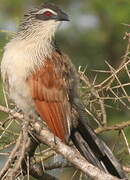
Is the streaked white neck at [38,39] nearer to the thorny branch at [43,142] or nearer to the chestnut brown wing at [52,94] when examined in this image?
the chestnut brown wing at [52,94]

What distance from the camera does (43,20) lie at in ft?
13.2

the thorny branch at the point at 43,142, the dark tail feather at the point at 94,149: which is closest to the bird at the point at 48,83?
the dark tail feather at the point at 94,149

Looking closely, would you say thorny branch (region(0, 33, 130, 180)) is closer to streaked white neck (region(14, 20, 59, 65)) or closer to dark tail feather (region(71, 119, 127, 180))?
dark tail feather (region(71, 119, 127, 180))

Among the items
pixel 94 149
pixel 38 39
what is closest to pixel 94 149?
pixel 94 149

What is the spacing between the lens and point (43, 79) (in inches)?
148

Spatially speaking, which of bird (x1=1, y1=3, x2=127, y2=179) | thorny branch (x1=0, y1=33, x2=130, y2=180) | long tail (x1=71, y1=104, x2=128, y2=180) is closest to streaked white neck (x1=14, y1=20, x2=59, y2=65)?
bird (x1=1, y1=3, x2=127, y2=179)

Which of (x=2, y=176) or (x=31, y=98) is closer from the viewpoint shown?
(x=2, y=176)

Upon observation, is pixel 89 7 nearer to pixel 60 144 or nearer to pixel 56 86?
pixel 56 86

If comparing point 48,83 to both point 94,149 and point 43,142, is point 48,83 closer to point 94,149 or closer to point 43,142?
point 94,149

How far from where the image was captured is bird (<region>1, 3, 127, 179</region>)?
3.55 m

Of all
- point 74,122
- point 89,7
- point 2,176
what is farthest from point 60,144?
point 89,7

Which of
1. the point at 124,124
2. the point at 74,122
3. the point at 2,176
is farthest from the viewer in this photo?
the point at 74,122

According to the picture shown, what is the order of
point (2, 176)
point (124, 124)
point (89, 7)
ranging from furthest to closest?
point (89, 7)
point (124, 124)
point (2, 176)

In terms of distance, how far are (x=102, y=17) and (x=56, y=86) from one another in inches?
240
